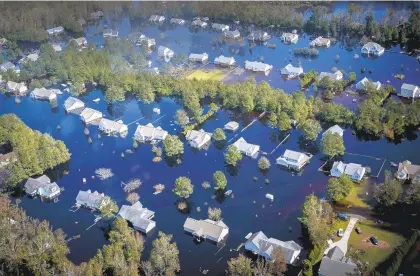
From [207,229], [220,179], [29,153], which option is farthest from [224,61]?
[207,229]

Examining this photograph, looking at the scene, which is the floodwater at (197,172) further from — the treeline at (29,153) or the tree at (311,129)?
the treeline at (29,153)

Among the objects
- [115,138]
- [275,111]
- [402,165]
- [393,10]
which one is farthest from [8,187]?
[393,10]

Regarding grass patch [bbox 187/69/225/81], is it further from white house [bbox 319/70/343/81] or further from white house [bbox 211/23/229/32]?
white house [bbox 211/23/229/32]

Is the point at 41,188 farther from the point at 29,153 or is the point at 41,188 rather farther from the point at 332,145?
the point at 332,145

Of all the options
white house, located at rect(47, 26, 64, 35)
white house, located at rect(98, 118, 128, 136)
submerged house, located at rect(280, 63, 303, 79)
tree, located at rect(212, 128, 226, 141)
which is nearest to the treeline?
white house, located at rect(98, 118, 128, 136)

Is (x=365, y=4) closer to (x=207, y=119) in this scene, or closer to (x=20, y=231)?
(x=207, y=119)
